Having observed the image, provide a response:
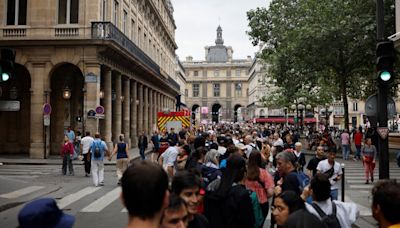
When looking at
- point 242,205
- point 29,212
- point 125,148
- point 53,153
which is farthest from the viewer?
point 53,153

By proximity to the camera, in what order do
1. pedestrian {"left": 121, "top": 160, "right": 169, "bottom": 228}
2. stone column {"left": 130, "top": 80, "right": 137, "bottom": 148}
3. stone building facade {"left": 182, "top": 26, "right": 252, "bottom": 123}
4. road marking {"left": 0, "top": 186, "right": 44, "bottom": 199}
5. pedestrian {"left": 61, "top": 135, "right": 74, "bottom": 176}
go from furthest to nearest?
stone building facade {"left": 182, "top": 26, "right": 252, "bottom": 123}, stone column {"left": 130, "top": 80, "right": 137, "bottom": 148}, pedestrian {"left": 61, "top": 135, "right": 74, "bottom": 176}, road marking {"left": 0, "top": 186, "right": 44, "bottom": 199}, pedestrian {"left": 121, "top": 160, "right": 169, "bottom": 228}

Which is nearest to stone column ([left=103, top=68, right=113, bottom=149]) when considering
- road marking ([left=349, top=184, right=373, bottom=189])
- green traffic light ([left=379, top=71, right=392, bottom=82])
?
road marking ([left=349, top=184, right=373, bottom=189])

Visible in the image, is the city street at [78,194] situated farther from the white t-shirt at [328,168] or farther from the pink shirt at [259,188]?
the pink shirt at [259,188]

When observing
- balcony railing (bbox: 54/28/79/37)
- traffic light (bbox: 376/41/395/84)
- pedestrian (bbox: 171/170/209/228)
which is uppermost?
balcony railing (bbox: 54/28/79/37)

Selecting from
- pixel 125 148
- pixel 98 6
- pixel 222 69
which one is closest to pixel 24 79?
pixel 98 6

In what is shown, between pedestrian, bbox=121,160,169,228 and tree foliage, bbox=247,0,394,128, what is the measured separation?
2302 cm

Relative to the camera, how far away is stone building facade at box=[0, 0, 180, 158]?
24.2m

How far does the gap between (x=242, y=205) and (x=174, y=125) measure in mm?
27061

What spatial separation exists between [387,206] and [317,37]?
2369 centimetres

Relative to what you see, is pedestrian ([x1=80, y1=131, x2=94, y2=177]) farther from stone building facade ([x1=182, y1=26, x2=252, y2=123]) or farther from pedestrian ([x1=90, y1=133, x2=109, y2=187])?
stone building facade ([x1=182, y1=26, x2=252, y2=123])

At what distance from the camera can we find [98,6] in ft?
81.8

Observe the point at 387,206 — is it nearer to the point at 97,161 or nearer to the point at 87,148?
the point at 97,161

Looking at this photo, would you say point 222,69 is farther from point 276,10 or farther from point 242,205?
point 242,205

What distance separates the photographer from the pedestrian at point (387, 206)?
3.21m
